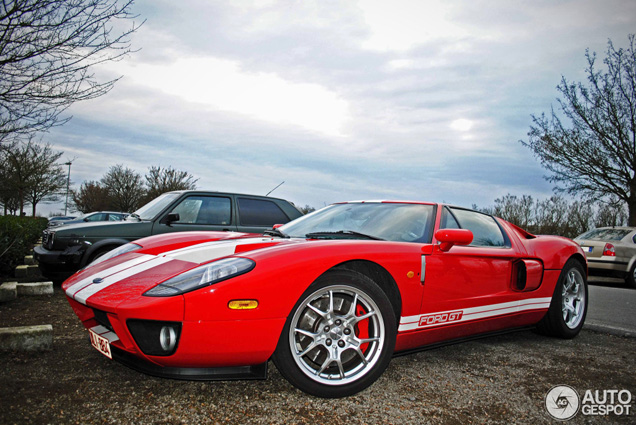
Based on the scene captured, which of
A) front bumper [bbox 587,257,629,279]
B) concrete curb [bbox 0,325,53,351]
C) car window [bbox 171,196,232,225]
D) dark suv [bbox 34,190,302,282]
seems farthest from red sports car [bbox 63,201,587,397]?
front bumper [bbox 587,257,629,279]

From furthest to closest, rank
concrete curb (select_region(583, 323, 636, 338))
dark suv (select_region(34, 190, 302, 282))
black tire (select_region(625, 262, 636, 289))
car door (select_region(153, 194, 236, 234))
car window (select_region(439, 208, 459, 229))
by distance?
black tire (select_region(625, 262, 636, 289)), car door (select_region(153, 194, 236, 234)), dark suv (select_region(34, 190, 302, 282)), concrete curb (select_region(583, 323, 636, 338)), car window (select_region(439, 208, 459, 229))

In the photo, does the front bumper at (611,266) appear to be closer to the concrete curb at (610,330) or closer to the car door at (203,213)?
the concrete curb at (610,330)

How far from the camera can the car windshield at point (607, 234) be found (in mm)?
9984

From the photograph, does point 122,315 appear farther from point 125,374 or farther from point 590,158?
point 590,158

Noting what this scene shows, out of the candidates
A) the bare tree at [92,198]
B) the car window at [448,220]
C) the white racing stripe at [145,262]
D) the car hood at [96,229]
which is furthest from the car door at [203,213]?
the bare tree at [92,198]

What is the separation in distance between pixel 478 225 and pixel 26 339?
346 centimetres

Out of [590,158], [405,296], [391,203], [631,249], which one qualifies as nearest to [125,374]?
[405,296]

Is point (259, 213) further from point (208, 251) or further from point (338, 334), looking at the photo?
point (338, 334)

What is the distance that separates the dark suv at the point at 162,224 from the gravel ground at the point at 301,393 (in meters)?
2.86

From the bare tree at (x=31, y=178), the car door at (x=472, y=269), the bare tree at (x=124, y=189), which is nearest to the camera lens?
the car door at (x=472, y=269)

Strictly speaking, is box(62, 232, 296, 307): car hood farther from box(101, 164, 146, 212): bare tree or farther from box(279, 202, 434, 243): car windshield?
box(101, 164, 146, 212): bare tree

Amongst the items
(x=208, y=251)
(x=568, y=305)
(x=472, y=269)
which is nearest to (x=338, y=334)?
(x=208, y=251)

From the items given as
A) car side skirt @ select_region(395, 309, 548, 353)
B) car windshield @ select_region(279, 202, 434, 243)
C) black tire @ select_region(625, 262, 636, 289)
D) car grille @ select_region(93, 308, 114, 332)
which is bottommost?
black tire @ select_region(625, 262, 636, 289)

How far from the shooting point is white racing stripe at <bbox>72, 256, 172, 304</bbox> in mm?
2495
